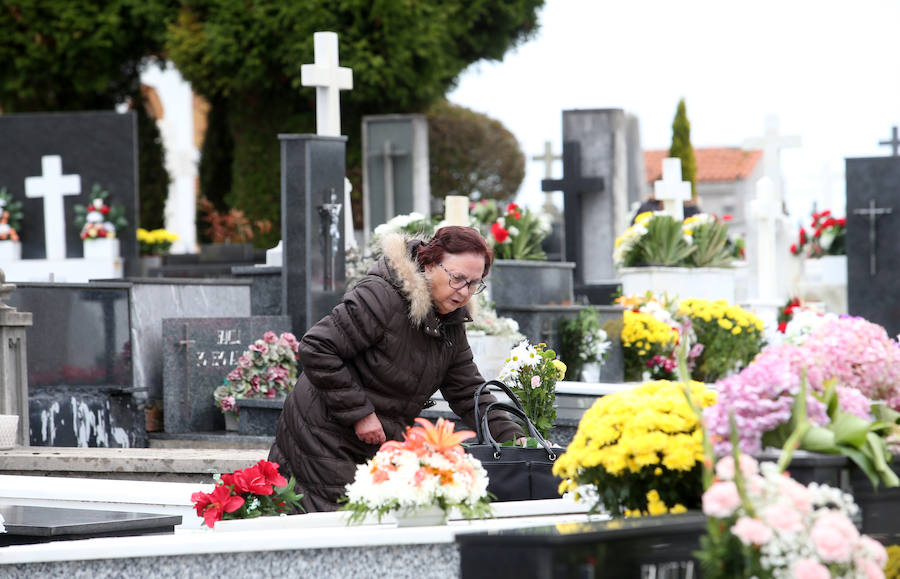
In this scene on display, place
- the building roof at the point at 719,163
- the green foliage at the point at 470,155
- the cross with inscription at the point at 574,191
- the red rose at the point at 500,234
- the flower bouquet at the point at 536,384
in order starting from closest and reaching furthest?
the flower bouquet at the point at 536,384 < the red rose at the point at 500,234 < the cross with inscription at the point at 574,191 < the green foliage at the point at 470,155 < the building roof at the point at 719,163

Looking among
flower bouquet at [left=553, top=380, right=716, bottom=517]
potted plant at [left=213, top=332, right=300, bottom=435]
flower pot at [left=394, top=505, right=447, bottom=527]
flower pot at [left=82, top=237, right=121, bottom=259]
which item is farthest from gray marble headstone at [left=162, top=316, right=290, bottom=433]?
flower pot at [left=82, top=237, right=121, bottom=259]

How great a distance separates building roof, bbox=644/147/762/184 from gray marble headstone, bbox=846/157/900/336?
1295 inches

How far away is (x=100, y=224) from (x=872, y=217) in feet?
27.3

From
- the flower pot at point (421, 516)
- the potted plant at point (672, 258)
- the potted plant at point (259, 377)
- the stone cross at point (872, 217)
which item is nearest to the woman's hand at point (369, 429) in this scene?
the flower pot at point (421, 516)

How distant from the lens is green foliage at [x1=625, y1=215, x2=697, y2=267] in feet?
43.4

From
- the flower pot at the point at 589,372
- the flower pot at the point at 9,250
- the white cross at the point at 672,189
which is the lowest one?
the flower pot at the point at 589,372

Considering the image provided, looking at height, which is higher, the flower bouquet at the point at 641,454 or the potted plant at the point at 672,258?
the potted plant at the point at 672,258

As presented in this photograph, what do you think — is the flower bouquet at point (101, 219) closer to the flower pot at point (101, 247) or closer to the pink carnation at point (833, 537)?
the flower pot at point (101, 247)

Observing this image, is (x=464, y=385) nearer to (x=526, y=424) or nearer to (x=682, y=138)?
(x=526, y=424)

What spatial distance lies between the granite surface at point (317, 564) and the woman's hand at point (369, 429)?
3.83 feet

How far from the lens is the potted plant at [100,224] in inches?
623

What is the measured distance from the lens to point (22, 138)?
1545cm

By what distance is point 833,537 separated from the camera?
2.44 meters

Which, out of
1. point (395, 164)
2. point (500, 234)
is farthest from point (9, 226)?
point (500, 234)
